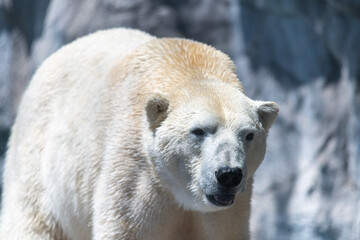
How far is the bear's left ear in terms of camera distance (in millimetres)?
3012

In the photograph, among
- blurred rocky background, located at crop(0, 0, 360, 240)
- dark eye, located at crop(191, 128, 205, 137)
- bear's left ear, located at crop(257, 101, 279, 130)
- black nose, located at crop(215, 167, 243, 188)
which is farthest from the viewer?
blurred rocky background, located at crop(0, 0, 360, 240)

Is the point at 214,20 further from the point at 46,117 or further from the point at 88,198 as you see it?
the point at 88,198

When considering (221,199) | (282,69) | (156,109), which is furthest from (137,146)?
(282,69)

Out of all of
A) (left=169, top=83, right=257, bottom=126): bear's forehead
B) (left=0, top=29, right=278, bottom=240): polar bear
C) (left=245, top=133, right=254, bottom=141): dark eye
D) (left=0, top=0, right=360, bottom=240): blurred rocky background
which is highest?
(left=169, top=83, right=257, bottom=126): bear's forehead

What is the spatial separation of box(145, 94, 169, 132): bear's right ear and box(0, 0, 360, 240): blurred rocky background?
137 inches

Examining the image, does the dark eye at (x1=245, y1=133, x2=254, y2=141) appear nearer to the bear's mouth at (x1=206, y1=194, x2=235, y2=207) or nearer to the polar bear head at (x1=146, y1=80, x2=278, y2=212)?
the polar bear head at (x1=146, y1=80, x2=278, y2=212)

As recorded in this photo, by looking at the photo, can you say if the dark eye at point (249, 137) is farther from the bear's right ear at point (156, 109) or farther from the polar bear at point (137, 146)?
the bear's right ear at point (156, 109)

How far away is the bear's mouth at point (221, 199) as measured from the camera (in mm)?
2768

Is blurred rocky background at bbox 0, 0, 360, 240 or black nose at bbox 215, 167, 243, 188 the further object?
blurred rocky background at bbox 0, 0, 360, 240

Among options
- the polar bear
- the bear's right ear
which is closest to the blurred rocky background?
the polar bear

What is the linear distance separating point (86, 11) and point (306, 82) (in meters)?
2.59

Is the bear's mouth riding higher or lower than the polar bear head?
lower

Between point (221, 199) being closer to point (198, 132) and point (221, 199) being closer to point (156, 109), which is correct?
point (198, 132)

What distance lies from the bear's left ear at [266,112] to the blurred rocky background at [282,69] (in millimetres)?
3149
